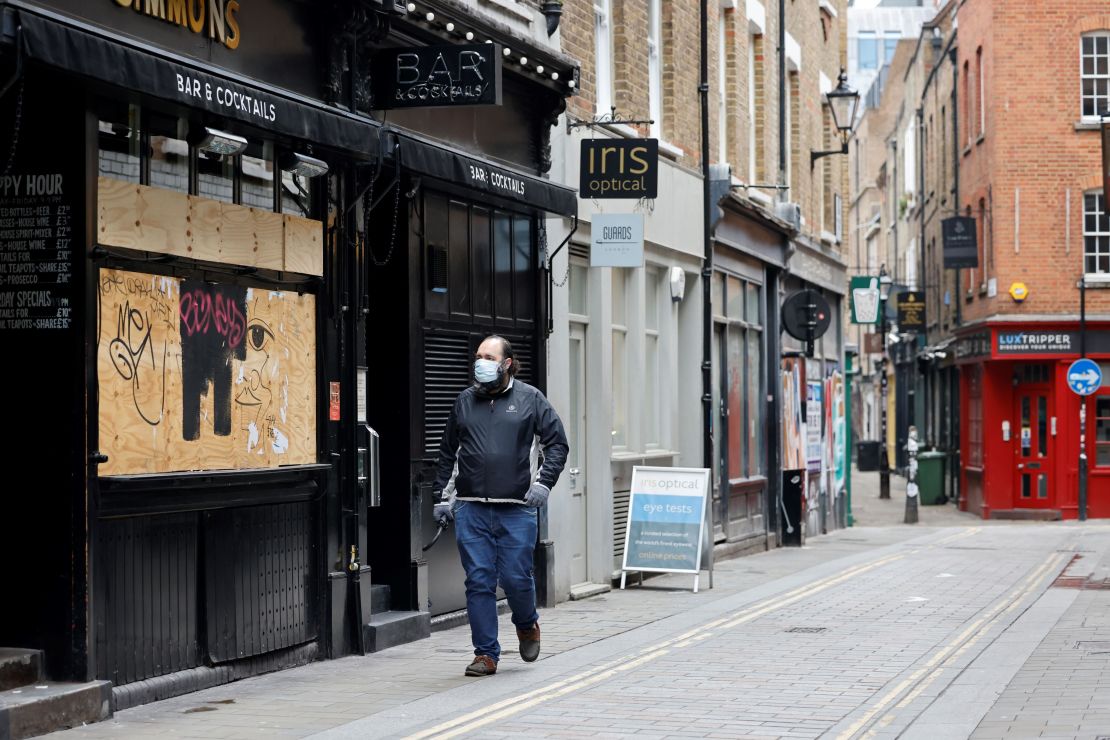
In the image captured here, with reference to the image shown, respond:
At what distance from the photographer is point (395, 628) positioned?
12148mm

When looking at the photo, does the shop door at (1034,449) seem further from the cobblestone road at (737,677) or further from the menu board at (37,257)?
the menu board at (37,257)

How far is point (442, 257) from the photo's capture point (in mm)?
13383

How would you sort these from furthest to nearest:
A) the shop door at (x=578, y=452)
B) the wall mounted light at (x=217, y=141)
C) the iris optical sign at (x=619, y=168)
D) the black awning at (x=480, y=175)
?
the shop door at (x=578, y=452) → the iris optical sign at (x=619, y=168) → the black awning at (x=480, y=175) → the wall mounted light at (x=217, y=141)

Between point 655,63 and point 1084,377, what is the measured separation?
50.6 ft

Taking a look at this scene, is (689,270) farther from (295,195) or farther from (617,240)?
(295,195)

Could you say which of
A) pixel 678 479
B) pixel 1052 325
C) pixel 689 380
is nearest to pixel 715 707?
pixel 678 479

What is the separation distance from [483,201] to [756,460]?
11348 mm

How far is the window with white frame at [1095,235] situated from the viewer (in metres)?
34.9

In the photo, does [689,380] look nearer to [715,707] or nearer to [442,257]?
[442,257]

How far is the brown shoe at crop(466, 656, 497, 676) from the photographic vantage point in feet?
34.1

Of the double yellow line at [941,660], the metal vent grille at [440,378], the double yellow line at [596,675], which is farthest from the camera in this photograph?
the metal vent grille at [440,378]

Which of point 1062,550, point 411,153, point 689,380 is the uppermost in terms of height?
point 411,153

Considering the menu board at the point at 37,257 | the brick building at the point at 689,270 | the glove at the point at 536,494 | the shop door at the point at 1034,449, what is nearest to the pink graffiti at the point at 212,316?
the menu board at the point at 37,257

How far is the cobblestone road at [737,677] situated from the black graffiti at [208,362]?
5.12ft
